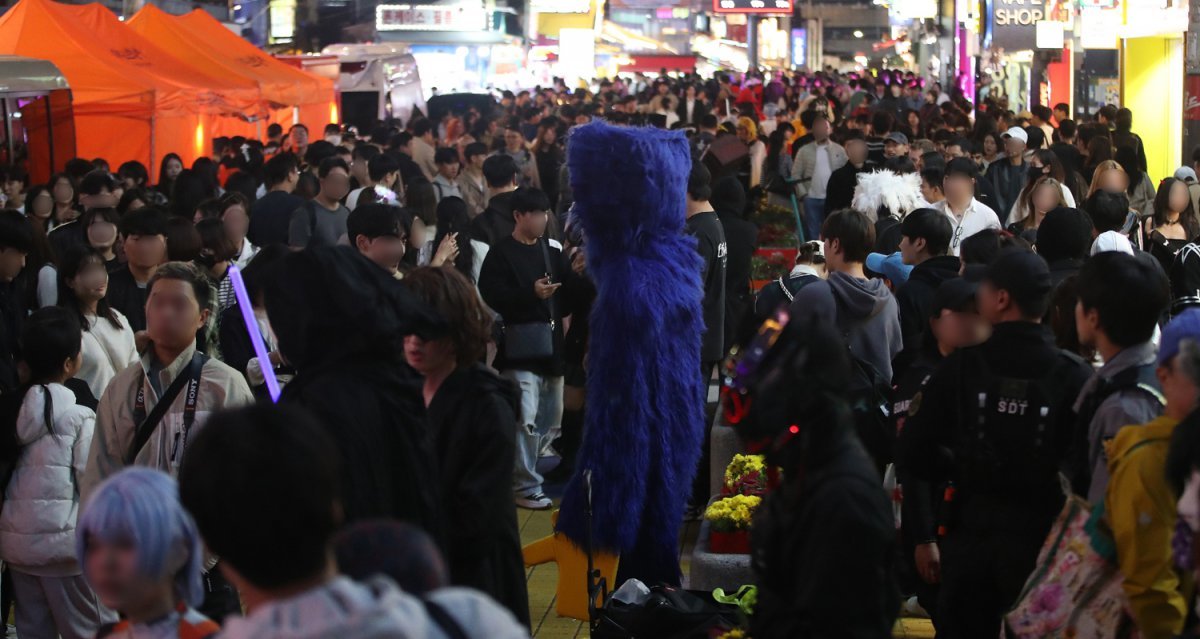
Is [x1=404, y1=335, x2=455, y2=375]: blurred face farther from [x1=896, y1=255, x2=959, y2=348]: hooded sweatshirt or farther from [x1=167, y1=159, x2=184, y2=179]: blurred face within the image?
[x1=167, y1=159, x2=184, y2=179]: blurred face

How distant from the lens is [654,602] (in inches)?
211

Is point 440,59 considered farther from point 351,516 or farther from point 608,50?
point 351,516

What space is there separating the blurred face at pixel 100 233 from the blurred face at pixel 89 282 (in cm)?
166

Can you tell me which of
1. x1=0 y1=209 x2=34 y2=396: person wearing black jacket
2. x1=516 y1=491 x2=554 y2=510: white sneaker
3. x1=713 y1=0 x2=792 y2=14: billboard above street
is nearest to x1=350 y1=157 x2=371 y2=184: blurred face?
x1=516 y1=491 x2=554 y2=510: white sneaker

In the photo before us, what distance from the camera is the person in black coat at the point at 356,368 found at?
12.4 feet

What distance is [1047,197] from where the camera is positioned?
9.52 metres

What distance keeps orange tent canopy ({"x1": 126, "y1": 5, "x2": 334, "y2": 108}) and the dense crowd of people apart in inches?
487

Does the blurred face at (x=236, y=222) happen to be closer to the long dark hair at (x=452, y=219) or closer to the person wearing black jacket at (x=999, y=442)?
the long dark hair at (x=452, y=219)

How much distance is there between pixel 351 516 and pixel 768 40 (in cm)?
7741

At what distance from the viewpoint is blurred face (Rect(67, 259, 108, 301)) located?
696 cm

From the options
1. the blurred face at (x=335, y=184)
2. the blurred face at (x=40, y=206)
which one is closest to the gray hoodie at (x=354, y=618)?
the blurred face at (x=335, y=184)

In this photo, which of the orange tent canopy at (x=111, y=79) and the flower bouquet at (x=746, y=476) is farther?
the orange tent canopy at (x=111, y=79)

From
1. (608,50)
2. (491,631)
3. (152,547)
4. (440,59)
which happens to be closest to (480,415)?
(152,547)

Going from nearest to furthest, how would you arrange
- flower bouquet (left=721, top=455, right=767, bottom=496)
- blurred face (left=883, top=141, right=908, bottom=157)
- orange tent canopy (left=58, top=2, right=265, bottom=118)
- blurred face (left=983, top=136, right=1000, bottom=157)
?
1. flower bouquet (left=721, top=455, right=767, bottom=496)
2. blurred face (left=883, top=141, right=908, bottom=157)
3. blurred face (left=983, top=136, right=1000, bottom=157)
4. orange tent canopy (left=58, top=2, right=265, bottom=118)
